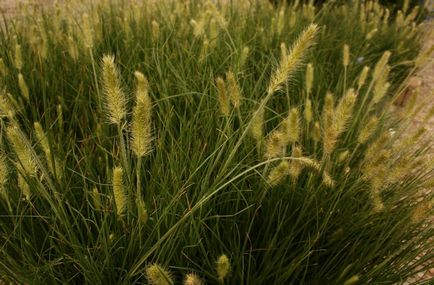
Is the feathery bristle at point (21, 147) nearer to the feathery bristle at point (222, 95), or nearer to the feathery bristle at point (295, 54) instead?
the feathery bristle at point (222, 95)

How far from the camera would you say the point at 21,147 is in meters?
1.01

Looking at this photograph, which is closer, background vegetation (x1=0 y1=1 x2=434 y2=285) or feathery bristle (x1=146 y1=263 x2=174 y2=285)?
feathery bristle (x1=146 y1=263 x2=174 y2=285)

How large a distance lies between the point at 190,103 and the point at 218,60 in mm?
532

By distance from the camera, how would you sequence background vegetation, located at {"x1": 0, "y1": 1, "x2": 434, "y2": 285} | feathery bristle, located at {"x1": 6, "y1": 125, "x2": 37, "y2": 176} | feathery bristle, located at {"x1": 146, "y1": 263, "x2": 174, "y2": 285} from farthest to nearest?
background vegetation, located at {"x1": 0, "y1": 1, "x2": 434, "y2": 285} < feathery bristle, located at {"x1": 6, "y1": 125, "x2": 37, "y2": 176} < feathery bristle, located at {"x1": 146, "y1": 263, "x2": 174, "y2": 285}

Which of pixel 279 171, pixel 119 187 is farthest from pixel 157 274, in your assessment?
pixel 279 171

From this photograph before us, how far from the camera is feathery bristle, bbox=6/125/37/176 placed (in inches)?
38.9

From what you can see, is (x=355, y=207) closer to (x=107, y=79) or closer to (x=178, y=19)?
(x=107, y=79)

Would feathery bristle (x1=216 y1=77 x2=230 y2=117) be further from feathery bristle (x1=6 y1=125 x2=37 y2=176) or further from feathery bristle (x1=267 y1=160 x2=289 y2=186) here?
feathery bristle (x1=6 y1=125 x2=37 y2=176)

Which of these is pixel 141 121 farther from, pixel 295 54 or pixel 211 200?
pixel 211 200

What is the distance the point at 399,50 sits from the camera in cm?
388

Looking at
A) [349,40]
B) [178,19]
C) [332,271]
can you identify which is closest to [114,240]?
[332,271]

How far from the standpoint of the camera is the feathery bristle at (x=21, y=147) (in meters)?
0.99

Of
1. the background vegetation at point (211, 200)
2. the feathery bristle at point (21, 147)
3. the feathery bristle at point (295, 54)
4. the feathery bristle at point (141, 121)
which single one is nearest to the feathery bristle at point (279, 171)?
the background vegetation at point (211, 200)

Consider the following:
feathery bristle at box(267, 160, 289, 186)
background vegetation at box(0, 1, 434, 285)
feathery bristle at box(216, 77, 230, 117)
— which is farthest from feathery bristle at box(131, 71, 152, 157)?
feathery bristle at box(267, 160, 289, 186)
